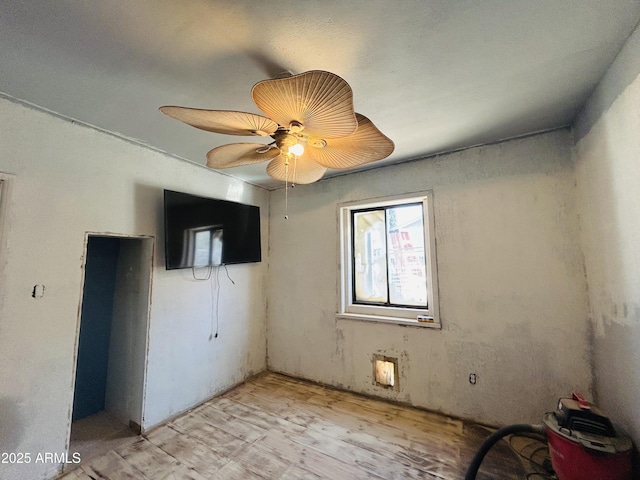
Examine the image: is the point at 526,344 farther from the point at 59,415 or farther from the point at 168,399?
the point at 59,415

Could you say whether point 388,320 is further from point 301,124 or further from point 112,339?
point 112,339

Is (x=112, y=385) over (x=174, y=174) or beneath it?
beneath

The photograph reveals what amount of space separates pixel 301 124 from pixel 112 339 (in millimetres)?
2934

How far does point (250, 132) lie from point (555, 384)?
2.89 meters

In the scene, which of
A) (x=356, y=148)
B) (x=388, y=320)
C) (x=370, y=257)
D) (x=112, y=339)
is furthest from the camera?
(x=370, y=257)

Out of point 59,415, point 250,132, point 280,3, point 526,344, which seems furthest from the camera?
point 526,344

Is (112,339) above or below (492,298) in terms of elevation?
below

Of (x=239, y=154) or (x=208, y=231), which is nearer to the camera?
(x=239, y=154)

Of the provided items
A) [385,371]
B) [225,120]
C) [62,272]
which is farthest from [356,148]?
[385,371]

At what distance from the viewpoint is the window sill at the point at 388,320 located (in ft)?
8.29

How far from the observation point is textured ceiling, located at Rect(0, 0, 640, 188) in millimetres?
1089

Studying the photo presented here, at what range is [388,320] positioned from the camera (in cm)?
275

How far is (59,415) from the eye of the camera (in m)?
1.77

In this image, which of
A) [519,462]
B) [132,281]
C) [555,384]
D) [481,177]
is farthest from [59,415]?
[481,177]
